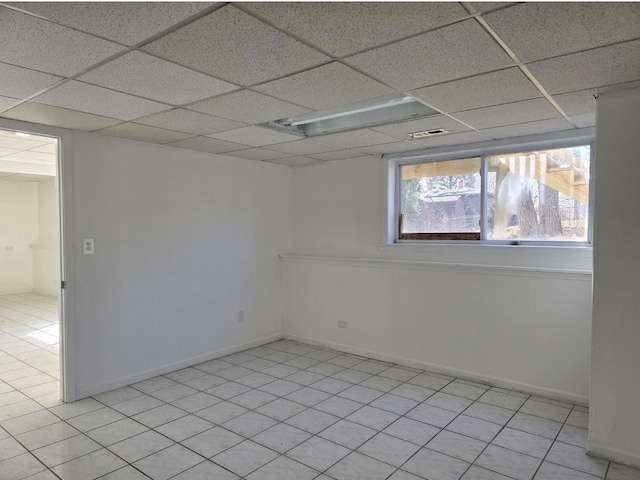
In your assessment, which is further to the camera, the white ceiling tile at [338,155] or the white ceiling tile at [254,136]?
the white ceiling tile at [338,155]

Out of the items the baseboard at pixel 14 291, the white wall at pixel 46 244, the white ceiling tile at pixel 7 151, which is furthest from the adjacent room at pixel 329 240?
the baseboard at pixel 14 291

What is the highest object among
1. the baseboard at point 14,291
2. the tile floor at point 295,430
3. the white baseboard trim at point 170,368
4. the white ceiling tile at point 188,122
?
the white ceiling tile at point 188,122

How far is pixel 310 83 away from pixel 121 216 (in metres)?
2.37

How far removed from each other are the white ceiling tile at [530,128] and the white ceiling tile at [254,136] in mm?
1738

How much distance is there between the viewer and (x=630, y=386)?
2541 mm

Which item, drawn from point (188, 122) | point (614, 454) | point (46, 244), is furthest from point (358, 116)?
point (46, 244)

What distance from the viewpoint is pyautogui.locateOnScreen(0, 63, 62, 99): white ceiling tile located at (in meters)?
2.13

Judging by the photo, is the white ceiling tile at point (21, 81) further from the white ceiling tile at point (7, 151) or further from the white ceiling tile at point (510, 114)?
the white ceiling tile at point (7, 151)

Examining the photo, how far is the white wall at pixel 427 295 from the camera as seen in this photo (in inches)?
138

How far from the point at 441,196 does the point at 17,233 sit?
862 centimetres

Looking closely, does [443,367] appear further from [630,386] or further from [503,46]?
[503,46]

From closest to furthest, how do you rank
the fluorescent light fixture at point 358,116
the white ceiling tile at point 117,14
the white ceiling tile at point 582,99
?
the white ceiling tile at point 117,14 < the white ceiling tile at point 582,99 < the fluorescent light fixture at point 358,116

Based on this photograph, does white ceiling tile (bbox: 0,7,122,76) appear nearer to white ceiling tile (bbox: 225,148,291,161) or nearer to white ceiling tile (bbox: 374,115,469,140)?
white ceiling tile (bbox: 374,115,469,140)

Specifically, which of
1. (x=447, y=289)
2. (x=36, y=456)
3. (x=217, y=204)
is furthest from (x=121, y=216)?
(x=447, y=289)
